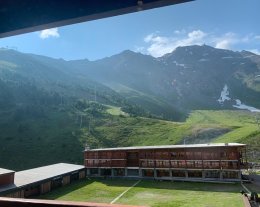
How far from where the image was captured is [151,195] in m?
37.3

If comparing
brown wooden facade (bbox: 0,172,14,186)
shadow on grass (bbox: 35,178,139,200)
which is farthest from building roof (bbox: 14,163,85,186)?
shadow on grass (bbox: 35,178,139,200)

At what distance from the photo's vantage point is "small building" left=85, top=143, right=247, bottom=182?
141 ft

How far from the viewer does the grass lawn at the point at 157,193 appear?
32.9 metres

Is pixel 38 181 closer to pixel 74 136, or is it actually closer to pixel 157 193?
pixel 157 193

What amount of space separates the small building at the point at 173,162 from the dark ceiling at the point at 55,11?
42.9m

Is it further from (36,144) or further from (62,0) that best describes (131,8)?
(36,144)

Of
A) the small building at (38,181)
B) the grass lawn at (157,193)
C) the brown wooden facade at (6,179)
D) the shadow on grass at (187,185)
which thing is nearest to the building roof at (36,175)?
the small building at (38,181)

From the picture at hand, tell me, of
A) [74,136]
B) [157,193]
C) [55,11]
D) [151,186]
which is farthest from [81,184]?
[55,11]

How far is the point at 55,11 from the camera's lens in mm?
3133

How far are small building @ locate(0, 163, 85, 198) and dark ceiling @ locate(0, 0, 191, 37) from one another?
110 feet

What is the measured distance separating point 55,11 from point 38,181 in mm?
39257

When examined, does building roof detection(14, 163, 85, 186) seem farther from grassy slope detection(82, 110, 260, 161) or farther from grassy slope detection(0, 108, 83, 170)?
grassy slope detection(82, 110, 260, 161)

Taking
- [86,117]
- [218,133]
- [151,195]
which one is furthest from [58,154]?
[218,133]

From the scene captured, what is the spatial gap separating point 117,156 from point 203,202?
22378mm
